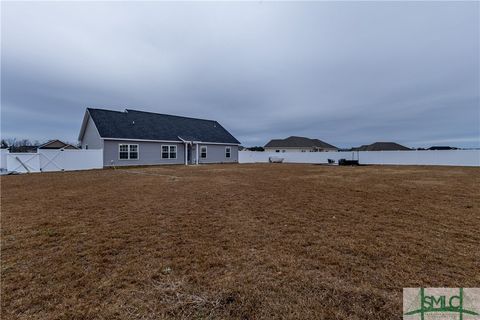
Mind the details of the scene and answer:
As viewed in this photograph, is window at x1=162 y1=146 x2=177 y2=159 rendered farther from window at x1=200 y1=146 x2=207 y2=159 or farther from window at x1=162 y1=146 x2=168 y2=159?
window at x1=200 y1=146 x2=207 y2=159

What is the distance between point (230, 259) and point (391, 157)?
26.7 metres

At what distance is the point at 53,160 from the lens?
1516 centimetres

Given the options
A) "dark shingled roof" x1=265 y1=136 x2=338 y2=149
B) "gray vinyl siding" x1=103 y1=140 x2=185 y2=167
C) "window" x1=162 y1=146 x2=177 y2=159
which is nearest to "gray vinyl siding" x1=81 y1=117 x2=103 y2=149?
"gray vinyl siding" x1=103 y1=140 x2=185 y2=167

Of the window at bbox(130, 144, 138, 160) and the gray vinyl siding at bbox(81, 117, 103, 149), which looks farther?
the window at bbox(130, 144, 138, 160)

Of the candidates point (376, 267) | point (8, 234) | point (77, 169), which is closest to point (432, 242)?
point (376, 267)

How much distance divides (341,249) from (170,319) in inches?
94.9

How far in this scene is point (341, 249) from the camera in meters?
3.09

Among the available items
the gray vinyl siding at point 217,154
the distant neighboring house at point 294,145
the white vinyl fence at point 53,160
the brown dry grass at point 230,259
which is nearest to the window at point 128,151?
the white vinyl fence at point 53,160

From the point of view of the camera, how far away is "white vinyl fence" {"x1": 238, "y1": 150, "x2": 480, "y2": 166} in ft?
66.1

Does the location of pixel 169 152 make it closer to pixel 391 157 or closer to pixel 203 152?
pixel 203 152

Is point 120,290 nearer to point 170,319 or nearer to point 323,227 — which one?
point 170,319

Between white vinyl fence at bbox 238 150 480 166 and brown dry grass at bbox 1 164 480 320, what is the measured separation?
20972 mm

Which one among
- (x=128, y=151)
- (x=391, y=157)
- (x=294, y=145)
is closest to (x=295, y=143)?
(x=294, y=145)

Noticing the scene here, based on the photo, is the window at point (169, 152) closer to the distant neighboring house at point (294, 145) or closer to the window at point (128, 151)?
the window at point (128, 151)
